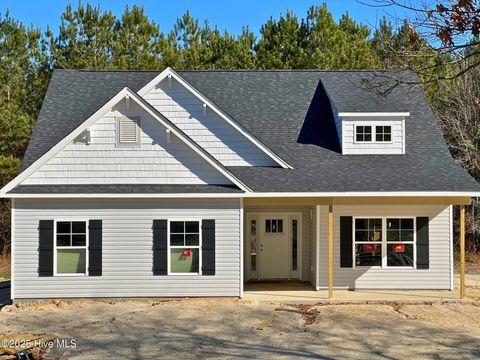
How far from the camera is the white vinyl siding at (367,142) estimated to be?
1747 centimetres

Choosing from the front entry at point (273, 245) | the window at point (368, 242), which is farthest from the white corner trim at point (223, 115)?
the window at point (368, 242)

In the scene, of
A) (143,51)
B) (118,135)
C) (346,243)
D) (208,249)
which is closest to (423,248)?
(346,243)

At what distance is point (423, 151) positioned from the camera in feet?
57.5

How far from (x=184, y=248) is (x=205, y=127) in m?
3.89

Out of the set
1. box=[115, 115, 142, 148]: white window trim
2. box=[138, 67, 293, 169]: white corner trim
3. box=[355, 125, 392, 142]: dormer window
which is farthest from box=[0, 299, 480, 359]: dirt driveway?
box=[355, 125, 392, 142]: dormer window

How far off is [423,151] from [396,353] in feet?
28.2

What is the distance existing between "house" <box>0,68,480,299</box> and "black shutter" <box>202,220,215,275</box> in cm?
3

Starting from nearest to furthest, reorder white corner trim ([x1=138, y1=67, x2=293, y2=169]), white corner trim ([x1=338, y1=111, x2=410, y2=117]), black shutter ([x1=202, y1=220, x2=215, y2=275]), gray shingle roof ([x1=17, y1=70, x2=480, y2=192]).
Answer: black shutter ([x1=202, y1=220, x2=215, y2=275]), gray shingle roof ([x1=17, y1=70, x2=480, y2=192]), white corner trim ([x1=138, y1=67, x2=293, y2=169]), white corner trim ([x1=338, y1=111, x2=410, y2=117])

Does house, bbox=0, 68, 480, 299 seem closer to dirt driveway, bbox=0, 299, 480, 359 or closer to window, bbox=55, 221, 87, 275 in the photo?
window, bbox=55, 221, 87, 275

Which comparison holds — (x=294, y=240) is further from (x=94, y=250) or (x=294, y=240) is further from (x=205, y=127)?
(x=94, y=250)

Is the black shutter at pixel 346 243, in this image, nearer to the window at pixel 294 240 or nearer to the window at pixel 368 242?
the window at pixel 368 242

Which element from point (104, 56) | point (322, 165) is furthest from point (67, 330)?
point (104, 56)

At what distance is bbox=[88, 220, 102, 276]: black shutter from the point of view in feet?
49.0

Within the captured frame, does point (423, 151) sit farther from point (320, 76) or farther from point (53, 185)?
point (53, 185)
